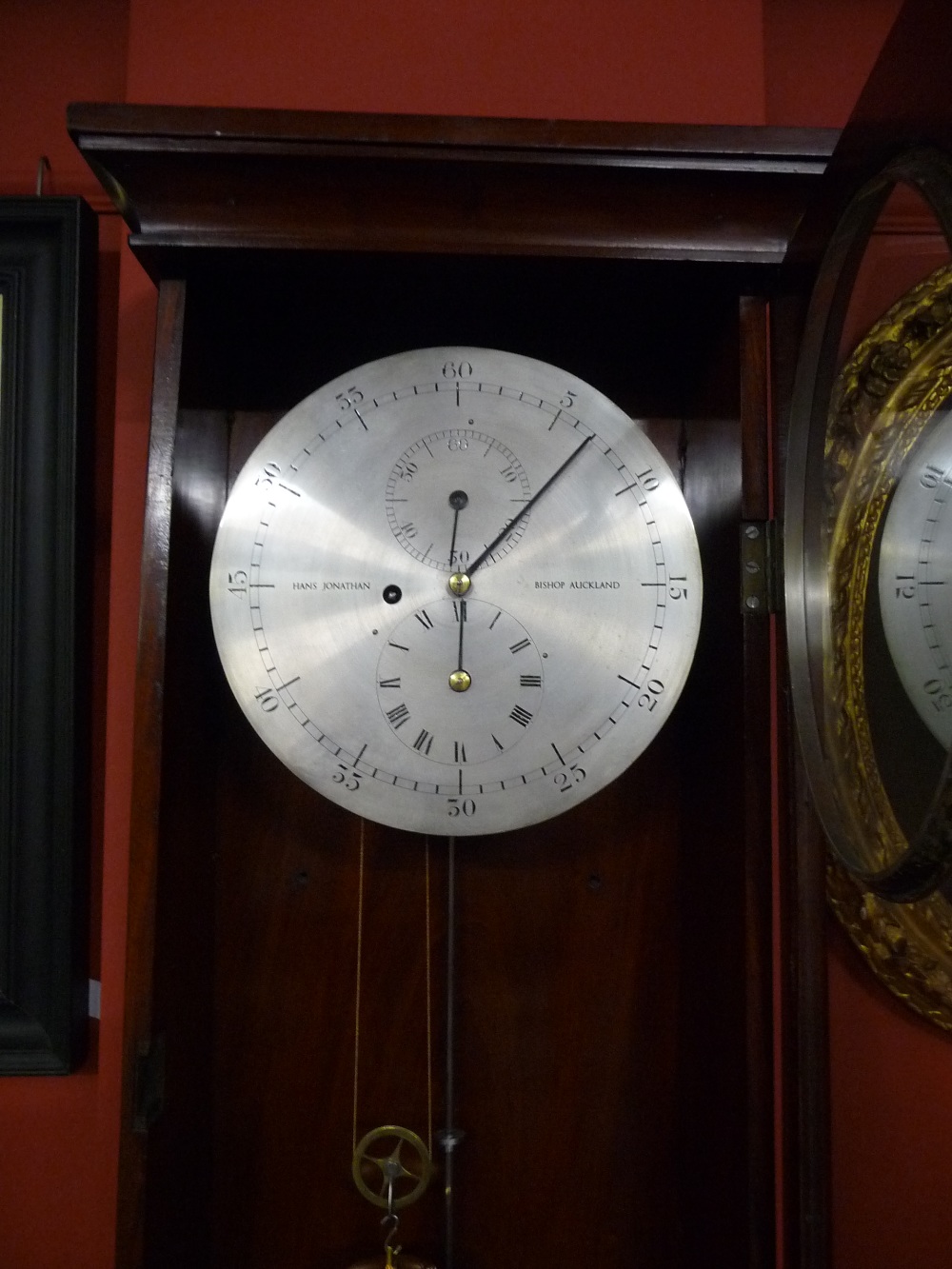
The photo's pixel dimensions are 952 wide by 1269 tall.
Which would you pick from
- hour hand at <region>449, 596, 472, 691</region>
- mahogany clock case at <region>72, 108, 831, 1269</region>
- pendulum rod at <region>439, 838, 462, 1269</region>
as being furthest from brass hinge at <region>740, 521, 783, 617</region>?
pendulum rod at <region>439, 838, 462, 1269</region>

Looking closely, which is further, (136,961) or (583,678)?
(583,678)

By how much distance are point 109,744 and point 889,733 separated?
2.65 ft

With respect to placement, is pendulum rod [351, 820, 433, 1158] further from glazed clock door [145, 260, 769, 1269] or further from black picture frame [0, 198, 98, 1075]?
black picture frame [0, 198, 98, 1075]

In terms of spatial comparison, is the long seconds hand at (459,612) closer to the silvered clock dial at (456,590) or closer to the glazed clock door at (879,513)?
the silvered clock dial at (456,590)

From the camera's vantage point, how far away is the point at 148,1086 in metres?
0.87

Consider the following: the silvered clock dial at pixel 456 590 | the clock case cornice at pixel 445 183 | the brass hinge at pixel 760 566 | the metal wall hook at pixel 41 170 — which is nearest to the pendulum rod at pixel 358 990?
the silvered clock dial at pixel 456 590

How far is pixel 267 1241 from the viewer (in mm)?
1098

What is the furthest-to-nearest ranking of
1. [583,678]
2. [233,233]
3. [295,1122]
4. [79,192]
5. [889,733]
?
1. [79,192]
2. [295,1122]
3. [583,678]
4. [233,233]
5. [889,733]

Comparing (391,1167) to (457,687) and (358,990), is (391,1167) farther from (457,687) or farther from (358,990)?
(457,687)

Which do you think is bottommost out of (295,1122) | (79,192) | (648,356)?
(295,1122)

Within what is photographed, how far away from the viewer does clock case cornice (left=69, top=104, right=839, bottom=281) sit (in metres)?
0.82

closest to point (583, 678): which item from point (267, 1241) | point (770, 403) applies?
point (770, 403)

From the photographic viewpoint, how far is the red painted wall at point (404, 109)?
1136mm

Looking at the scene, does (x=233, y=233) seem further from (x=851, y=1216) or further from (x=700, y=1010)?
(x=851, y=1216)
